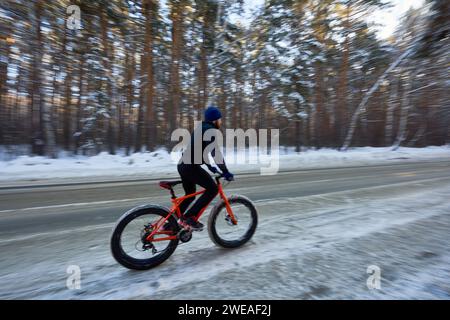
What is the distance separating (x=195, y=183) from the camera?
4.09 metres

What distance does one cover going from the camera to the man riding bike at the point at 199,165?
12.8ft

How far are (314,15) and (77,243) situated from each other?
84.6ft

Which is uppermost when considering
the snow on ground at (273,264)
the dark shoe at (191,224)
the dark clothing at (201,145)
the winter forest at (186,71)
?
the winter forest at (186,71)

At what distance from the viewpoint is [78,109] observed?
1808cm

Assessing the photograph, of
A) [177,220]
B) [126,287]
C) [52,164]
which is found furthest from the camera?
[52,164]

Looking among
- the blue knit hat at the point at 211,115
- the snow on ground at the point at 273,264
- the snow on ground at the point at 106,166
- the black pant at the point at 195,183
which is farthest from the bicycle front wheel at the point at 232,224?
the snow on ground at the point at 106,166

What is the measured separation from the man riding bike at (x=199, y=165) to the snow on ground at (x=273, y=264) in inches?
24.2

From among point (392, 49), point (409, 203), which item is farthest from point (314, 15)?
point (409, 203)

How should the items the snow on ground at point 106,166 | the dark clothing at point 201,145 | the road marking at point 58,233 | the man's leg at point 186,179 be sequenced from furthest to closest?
the snow on ground at point 106,166 → the road marking at point 58,233 → the man's leg at point 186,179 → the dark clothing at point 201,145

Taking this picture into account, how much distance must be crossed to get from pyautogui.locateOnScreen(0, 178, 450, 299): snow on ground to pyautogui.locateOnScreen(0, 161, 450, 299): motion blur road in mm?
12

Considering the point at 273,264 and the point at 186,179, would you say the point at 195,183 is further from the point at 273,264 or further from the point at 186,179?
the point at 273,264

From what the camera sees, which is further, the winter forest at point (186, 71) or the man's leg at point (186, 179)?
the winter forest at point (186, 71)

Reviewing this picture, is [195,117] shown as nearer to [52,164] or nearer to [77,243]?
[52,164]

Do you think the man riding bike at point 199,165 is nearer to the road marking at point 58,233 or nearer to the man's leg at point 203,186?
the man's leg at point 203,186
